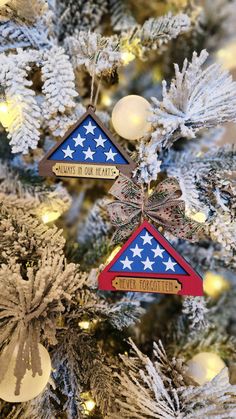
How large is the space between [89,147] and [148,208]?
0.30 feet

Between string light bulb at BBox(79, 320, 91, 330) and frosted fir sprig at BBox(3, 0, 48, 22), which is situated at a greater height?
frosted fir sprig at BBox(3, 0, 48, 22)

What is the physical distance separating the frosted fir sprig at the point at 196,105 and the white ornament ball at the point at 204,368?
281mm

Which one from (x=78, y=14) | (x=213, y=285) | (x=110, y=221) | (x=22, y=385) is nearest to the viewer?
(x=22, y=385)

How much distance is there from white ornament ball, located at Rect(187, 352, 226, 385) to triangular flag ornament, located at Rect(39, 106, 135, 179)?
26cm

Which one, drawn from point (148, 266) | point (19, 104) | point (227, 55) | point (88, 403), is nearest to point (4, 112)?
point (19, 104)

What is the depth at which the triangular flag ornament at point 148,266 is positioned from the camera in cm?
46

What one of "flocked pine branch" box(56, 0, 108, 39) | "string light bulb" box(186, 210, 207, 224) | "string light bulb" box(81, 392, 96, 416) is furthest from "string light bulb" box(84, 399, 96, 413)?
"flocked pine branch" box(56, 0, 108, 39)

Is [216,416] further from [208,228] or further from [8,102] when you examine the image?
[8,102]

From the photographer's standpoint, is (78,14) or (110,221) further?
(78,14)

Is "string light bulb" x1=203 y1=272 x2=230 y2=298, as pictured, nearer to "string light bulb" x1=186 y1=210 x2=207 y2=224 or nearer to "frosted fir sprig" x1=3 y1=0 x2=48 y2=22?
"string light bulb" x1=186 y1=210 x2=207 y2=224

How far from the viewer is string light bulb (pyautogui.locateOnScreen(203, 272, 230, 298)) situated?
2.53 feet

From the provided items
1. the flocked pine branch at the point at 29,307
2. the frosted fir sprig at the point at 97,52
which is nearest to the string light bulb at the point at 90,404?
the flocked pine branch at the point at 29,307

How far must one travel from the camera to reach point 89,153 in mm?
499

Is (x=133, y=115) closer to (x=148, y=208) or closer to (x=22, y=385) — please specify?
(x=148, y=208)
